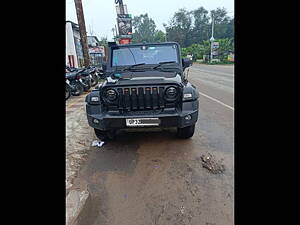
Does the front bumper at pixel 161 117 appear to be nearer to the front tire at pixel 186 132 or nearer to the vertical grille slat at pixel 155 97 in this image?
the vertical grille slat at pixel 155 97

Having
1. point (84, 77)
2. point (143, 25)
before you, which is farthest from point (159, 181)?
point (143, 25)

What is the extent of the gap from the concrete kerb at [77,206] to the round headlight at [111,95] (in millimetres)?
1364

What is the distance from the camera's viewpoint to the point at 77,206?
2.19 metres

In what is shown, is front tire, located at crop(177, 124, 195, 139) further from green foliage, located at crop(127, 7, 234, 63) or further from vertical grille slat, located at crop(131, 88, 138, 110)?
green foliage, located at crop(127, 7, 234, 63)

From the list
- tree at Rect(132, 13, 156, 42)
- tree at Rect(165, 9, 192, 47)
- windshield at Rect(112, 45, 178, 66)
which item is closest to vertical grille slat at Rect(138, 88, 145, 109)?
windshield at Rect(112, 45, 178, 66)

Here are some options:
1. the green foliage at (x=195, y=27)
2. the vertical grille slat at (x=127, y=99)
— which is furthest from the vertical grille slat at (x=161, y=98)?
the green foliage at (x=195, y=27)

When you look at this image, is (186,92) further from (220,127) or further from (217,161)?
(220,127)

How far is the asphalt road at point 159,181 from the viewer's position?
2021mm

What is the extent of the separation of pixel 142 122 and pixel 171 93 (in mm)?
629

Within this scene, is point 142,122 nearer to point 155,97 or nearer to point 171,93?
point 155,97

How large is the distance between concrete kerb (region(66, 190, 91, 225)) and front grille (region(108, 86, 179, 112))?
4.36 ft

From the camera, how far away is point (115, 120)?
3.04 m
